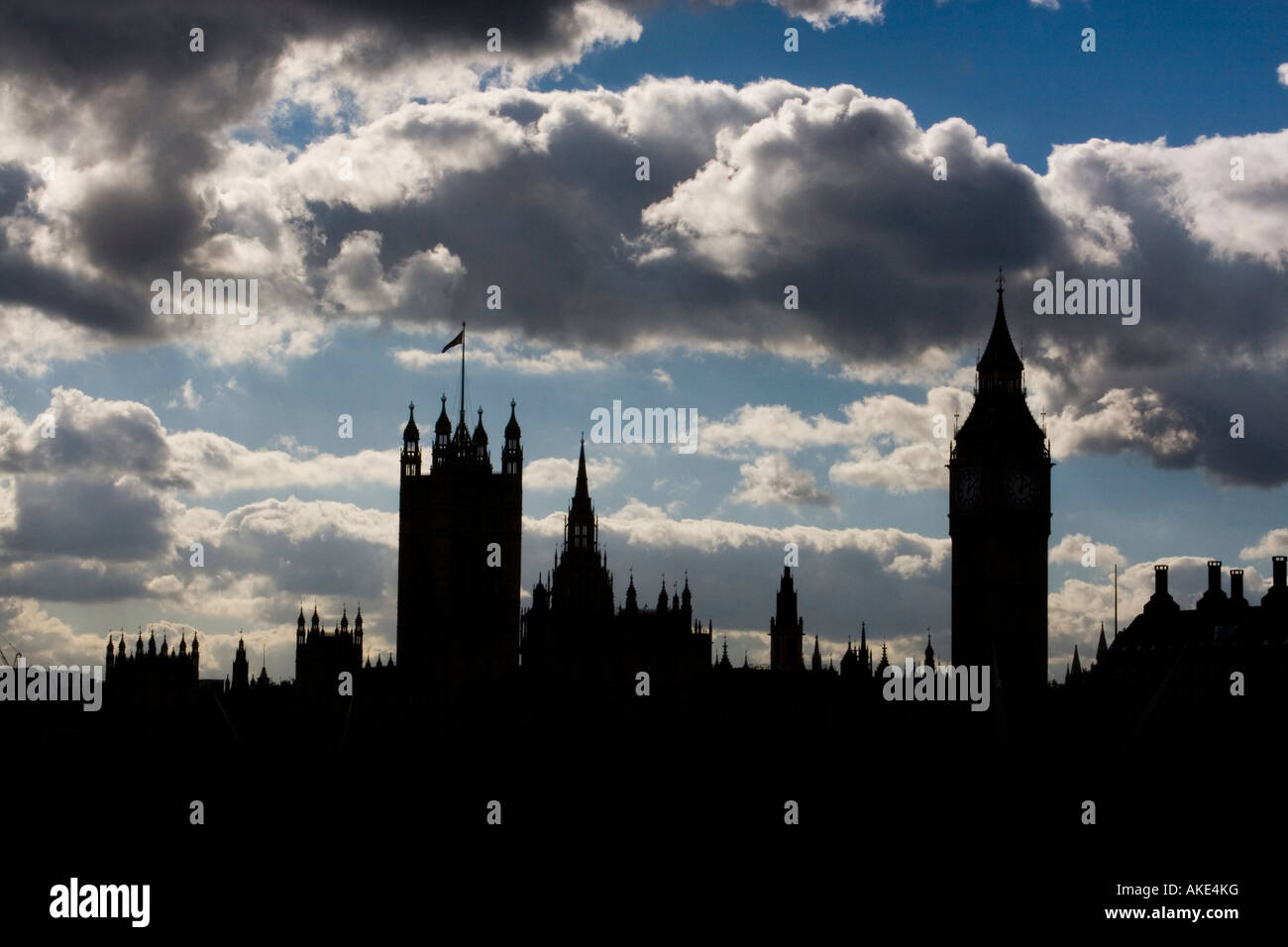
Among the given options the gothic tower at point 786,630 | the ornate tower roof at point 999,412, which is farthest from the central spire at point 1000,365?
the gothic tower at point 786,630

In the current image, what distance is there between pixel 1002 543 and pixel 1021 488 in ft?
→ 13.4

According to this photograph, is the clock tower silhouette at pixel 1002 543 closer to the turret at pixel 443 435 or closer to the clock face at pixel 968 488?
the clock face at pixel 968 488

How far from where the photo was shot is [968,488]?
132 metres

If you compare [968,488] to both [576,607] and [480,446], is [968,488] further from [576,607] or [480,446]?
[480,446]

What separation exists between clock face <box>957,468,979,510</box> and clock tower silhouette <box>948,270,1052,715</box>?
0.22 feet

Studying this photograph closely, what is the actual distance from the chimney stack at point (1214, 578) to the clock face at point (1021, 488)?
52.5ft

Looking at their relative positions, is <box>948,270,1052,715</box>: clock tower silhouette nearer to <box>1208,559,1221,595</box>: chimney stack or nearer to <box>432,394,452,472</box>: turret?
<box>1208,559,1221,595</box>: chimney stack

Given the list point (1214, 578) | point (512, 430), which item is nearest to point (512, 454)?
point (512, 430)

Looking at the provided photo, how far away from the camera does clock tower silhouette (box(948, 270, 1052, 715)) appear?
129125 mm
